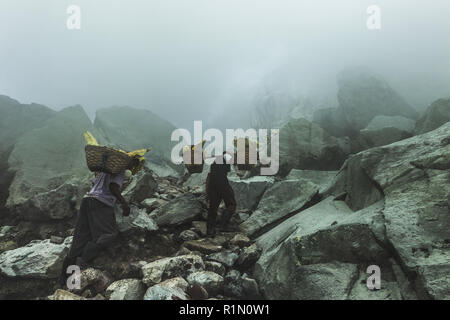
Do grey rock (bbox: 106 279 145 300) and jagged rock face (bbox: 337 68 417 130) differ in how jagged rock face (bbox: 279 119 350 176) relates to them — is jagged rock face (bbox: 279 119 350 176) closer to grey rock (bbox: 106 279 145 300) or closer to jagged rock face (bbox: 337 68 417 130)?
jagged rock face (bbox: 337 68 417 130)

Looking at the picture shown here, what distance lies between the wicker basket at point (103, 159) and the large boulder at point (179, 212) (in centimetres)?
197

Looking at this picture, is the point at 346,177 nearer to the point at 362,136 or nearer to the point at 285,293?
the point at 285,293

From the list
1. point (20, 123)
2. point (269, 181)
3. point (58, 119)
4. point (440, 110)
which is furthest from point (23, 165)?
point (440, 110)

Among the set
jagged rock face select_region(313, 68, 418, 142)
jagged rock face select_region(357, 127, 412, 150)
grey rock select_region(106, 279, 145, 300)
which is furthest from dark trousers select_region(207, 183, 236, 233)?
jagged rock face select_region(313, 68, 418, 142)

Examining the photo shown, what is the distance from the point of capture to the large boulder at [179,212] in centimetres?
661

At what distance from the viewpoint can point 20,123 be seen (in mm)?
19766

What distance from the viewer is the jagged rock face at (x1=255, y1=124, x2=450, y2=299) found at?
320 centimetres

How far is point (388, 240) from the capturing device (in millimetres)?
3520

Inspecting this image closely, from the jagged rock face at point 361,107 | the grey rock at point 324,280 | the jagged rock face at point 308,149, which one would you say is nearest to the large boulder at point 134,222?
the grey rock at point 324,280

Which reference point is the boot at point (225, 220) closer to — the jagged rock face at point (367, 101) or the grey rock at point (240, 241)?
the grey rock at point (240, 241)

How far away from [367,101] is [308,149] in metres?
9.47

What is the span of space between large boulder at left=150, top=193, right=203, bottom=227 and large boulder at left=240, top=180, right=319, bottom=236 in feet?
4.69

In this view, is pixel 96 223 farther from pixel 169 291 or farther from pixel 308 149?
pixel 308 149

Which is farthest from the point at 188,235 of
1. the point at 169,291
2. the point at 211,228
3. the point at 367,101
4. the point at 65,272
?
the point at 367,101
